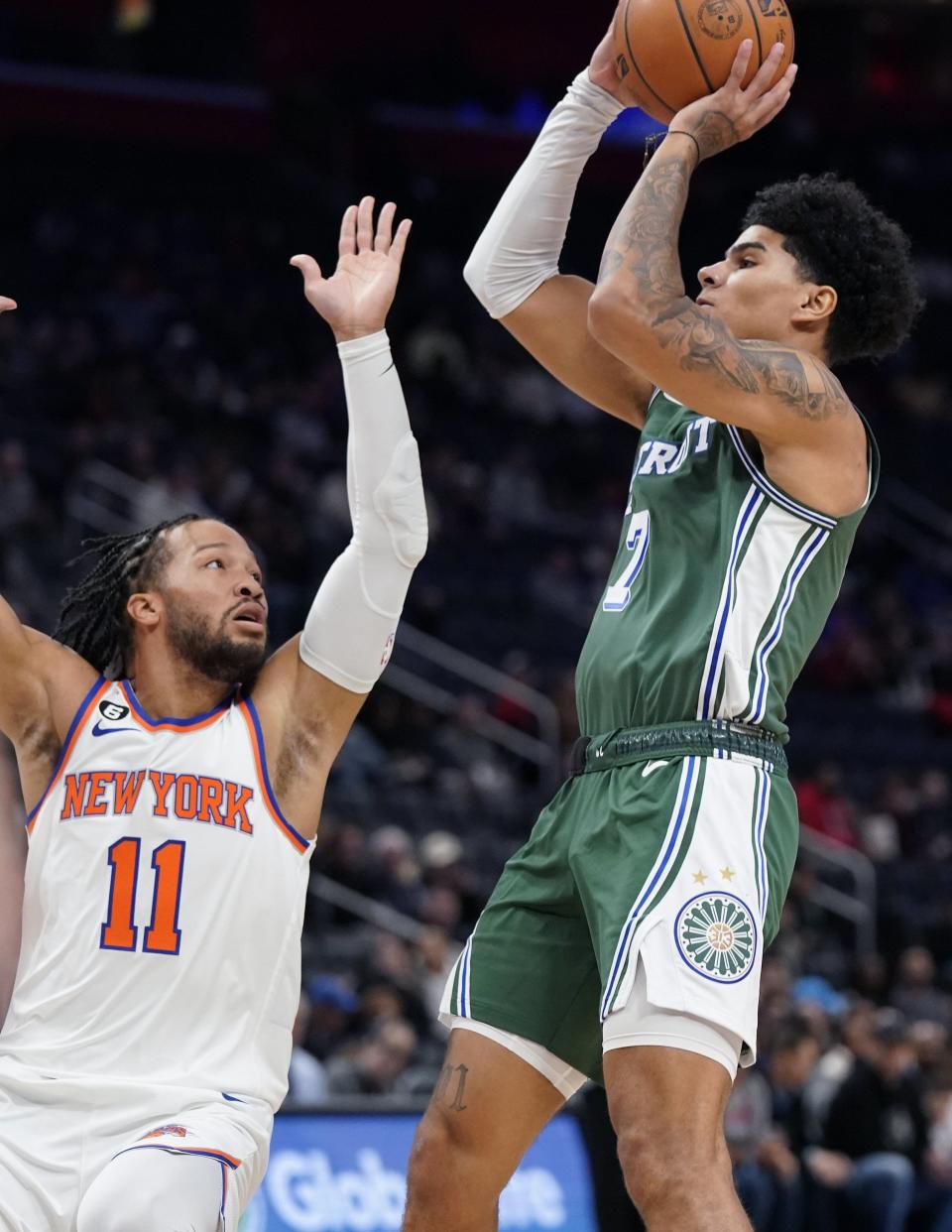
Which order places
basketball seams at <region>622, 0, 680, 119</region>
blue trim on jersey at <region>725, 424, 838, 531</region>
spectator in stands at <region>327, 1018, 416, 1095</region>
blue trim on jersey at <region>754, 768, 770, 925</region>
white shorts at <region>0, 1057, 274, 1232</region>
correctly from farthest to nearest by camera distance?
spectator in stands at <region>327, 1018, 416, 1095</region> → basketball seams at <region>622, 0, 680, 119</region> → blue trim on jersey at <region>725, 424, 838, 531</region> → blue trim on jersey at <region>754, 768, 770, 925</region> → white shorts at <region>0, 1057, 274, 1232</region>

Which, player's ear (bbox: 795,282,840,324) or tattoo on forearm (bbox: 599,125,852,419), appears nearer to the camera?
tattoo on forearm (bbox: 599,125,852,419)

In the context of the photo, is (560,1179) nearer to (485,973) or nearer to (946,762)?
(485,973)

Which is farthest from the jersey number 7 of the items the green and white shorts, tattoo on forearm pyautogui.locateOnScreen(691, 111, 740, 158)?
tattoo on forearm pyautogui.locateOnScreen(691, 111, 740, 158)

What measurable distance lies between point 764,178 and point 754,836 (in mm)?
21447

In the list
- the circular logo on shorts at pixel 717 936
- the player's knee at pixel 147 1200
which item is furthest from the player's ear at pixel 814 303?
the player's knee at pixel 147 1200

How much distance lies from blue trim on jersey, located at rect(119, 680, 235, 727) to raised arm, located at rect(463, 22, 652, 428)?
1.23 metres

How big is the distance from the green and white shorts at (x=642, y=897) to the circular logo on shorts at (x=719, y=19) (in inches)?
63.4

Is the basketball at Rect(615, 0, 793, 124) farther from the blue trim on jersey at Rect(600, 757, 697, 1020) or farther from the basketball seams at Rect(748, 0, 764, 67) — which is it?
the blue trim on jersey at Rect(600, 757, 697, 1020)

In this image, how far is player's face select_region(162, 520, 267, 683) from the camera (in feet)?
14.4

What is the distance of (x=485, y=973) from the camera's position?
423cm

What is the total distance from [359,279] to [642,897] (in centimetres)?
163

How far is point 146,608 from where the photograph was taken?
178 inches

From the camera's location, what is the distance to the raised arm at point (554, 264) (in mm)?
4820

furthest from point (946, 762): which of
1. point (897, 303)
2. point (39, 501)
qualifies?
point (897, 303)
